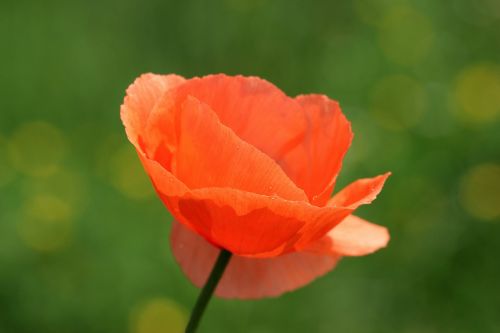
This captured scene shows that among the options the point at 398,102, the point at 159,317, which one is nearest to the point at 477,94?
the point at 398,102

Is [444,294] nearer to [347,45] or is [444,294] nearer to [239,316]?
[239,316]

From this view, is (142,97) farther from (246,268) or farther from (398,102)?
(398,102)

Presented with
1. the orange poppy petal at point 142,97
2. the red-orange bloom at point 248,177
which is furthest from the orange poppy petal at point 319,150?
the orange poppy petal at point 142,97

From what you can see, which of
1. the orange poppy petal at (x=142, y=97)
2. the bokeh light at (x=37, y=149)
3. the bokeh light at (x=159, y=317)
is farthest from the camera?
the bokeh light at (x=37, y=149)

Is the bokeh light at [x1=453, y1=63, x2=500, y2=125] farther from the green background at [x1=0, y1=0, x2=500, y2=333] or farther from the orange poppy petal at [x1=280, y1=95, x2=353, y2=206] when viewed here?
the orange poppy petal at [x1=280, y1=95, x2=353, y2=206]

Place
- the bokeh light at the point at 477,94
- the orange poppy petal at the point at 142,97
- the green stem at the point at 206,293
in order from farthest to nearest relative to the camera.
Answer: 1. the bokeh light at the point at 477,94
2. the orange poppy petal at the point at 142,97
3. the green stem at the point at 206,293

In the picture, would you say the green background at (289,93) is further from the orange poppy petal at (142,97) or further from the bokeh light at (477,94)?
the orange poppy petal at (142,97)
